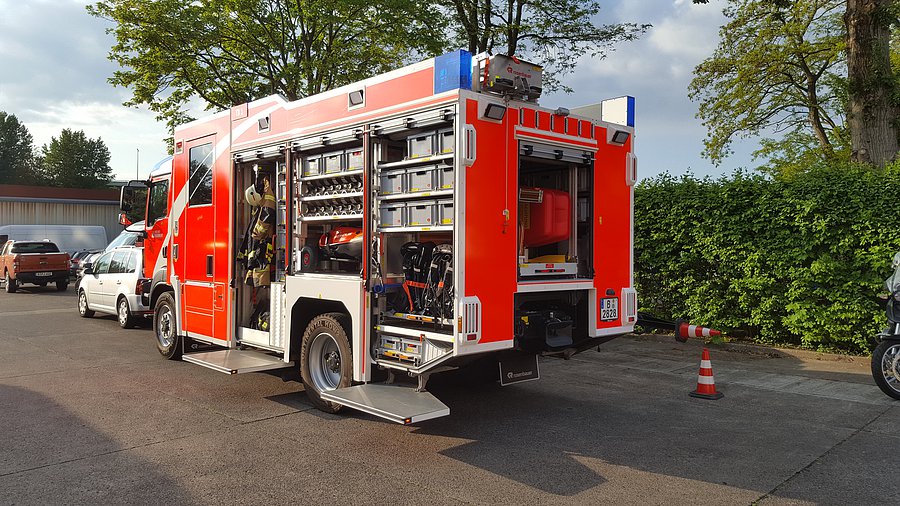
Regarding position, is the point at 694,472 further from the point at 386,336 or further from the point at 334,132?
the point at 334,132

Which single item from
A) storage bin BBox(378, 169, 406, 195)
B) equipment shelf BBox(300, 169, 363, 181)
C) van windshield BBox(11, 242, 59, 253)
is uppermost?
equipment shelf BBox(300, 169, 363, 181)

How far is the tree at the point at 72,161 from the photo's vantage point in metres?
78.6

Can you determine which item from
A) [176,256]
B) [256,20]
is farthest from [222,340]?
[256,20]


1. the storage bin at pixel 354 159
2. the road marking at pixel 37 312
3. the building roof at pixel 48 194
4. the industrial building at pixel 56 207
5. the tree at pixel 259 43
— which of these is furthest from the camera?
the building roof at pixel 48 194

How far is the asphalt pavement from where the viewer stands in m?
4.72

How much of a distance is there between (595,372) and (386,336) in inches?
162

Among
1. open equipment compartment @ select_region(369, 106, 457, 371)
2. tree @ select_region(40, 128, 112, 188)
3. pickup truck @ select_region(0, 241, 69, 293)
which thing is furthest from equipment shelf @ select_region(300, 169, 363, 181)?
tree @ select_region(40, 128, 112, 188)

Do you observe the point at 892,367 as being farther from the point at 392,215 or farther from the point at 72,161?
the point at 72,161

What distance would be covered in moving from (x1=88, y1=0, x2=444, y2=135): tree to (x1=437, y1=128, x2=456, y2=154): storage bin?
13.5m

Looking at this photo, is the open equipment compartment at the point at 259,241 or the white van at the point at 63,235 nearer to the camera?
the open equipment compartment at the point at 259,241

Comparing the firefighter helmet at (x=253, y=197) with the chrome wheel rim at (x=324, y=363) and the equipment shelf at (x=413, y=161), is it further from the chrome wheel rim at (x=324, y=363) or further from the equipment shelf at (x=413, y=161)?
the equipment shelf at (x=413, y=161)

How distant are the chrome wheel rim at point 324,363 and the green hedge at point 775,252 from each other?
677cm

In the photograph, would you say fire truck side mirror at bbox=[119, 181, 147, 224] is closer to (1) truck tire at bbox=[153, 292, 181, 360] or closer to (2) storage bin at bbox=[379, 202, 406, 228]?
(1) truck tire at bbox=[153, 292, 181, 360]

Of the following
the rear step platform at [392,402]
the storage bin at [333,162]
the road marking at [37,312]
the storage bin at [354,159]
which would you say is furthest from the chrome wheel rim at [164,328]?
the road marking at [37,312]
